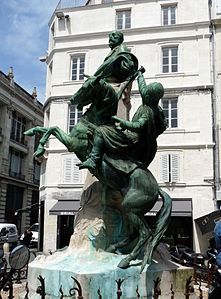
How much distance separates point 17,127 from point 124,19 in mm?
21050

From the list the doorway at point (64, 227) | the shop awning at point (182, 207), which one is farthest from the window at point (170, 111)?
the doorway at point (64, 227)

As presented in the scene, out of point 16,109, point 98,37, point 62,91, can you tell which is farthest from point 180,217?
point 16,109

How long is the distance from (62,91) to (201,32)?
8930 millimetres

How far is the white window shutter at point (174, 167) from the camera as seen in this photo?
21.5 meters

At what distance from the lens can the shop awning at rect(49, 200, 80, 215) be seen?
834 inches

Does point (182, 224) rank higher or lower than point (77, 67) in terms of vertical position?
lower

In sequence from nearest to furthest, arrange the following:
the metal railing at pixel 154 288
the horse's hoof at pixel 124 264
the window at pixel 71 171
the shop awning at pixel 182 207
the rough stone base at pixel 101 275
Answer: the metal railing at pixel 154 288
the rough stone base at pixel 101 275
the horse's hoof at pixel 124 264
the shop awning at pixel 182 207
the window at pixel 71 171

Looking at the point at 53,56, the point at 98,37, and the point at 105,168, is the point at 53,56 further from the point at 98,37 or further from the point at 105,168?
the point at 105,168

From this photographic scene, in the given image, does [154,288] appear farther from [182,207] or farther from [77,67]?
[77,67]

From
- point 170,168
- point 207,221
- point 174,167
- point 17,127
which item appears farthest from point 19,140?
point 207,221

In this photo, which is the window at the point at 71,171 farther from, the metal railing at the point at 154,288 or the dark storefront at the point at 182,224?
the metal railing at the point at 154,288

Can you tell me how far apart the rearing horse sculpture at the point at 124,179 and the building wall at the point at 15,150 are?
3310cm

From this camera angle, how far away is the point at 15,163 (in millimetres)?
41594

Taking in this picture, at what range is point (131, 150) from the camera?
5.09 meters
